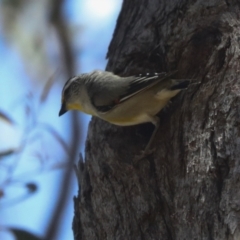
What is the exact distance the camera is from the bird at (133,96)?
11.7 ft

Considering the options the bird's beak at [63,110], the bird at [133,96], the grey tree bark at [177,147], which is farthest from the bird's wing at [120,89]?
the bird's beak at [63,110]

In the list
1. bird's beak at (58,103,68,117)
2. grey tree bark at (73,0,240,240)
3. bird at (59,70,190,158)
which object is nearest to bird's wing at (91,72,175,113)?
bird at (59,70,190,158)

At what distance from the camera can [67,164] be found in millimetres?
4840

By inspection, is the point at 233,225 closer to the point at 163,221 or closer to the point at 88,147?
the point at 163,221

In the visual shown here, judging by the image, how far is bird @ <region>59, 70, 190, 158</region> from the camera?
Answer: 3.57 m

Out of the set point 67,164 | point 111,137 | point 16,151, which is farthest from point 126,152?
point 67,164

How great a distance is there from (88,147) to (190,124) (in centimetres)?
76

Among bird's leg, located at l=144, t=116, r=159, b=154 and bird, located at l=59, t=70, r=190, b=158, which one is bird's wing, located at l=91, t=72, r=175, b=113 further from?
bird's leg, located at l=144, t=116, r=159, b=154

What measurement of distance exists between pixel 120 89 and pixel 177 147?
2.30 ft

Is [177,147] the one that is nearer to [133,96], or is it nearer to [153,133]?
[153,133]

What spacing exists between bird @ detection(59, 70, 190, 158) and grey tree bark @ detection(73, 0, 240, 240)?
0.23 ft

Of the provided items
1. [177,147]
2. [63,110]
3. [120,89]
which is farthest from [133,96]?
[63,110]

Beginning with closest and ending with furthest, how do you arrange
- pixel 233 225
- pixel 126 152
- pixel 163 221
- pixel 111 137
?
pixel 233 225, pixel 163 221, pixel 126 152, pixel 111 137

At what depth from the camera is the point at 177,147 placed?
3.23m
